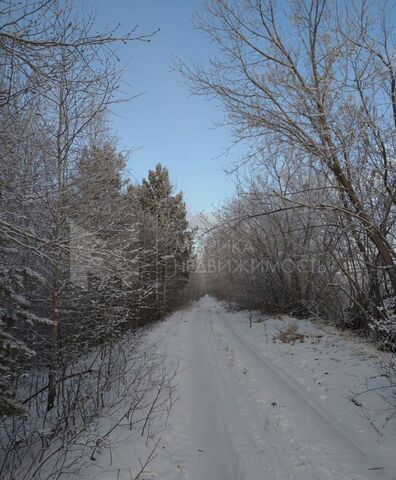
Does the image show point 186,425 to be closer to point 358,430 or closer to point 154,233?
point 358,430

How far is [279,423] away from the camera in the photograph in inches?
198

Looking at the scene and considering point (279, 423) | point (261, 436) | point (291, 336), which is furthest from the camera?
point (291, 336)

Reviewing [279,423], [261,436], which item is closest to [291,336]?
[279,423]

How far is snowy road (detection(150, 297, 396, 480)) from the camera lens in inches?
153

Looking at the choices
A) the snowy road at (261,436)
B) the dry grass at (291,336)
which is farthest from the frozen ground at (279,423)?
the dry grass at (291,336)

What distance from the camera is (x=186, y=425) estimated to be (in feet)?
17.3

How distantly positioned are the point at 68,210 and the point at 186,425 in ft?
16.8

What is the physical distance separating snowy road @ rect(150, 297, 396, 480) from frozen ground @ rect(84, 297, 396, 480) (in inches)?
0.5

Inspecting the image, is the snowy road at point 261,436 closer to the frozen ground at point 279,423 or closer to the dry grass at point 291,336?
the frozen ground at point 279,423

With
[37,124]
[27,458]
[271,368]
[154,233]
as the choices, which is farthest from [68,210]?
[154,233]

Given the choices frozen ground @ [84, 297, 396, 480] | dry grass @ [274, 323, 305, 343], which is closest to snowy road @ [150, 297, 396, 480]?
frozen ground @ [84, 297, 396, 480]

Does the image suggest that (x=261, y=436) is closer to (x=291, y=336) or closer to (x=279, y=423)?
(x=279, y=423)

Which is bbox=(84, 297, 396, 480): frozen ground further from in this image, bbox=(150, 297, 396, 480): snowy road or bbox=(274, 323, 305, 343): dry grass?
bbox=(274, 323, 305, 343): dry grass

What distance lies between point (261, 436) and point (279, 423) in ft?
1.66
